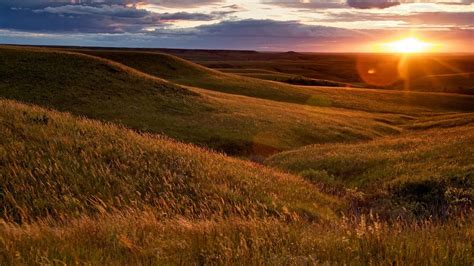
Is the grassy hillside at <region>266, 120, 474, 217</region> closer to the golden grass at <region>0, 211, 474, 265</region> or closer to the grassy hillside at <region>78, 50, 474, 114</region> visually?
the golden grass at <region>0, 211, 474, 265</region>

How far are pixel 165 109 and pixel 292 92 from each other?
3033 cm

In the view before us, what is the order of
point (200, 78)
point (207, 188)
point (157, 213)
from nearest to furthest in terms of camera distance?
point (157, 213) → point (207, 188) → point (200, 78)

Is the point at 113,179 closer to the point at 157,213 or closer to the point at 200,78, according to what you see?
the point at 157,213

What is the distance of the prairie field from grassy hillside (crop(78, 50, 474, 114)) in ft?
68.1

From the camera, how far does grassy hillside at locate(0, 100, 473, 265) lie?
531 centimetres

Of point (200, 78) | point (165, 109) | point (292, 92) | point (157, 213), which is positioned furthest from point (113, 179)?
point (200, 78)

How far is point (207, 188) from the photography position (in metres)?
11.3

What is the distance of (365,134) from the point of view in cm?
3941

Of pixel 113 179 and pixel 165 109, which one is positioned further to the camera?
pixel 165 109

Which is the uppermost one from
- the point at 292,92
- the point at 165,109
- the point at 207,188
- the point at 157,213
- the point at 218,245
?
the point at 218,245

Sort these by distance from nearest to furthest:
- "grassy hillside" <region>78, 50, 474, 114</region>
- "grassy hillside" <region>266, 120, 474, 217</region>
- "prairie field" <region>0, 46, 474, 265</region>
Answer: "prairie field" <region>0, 46, 474, 265</region>, "grassy hillside" <region>266, 120, 474, 217</region>, "grassy hillside" <region>78, 50, 474, 114</region>

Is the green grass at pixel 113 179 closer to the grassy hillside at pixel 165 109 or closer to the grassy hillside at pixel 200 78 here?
the grassy hillside at pixel 165 109

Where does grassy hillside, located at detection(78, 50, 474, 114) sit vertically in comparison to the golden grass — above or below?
below

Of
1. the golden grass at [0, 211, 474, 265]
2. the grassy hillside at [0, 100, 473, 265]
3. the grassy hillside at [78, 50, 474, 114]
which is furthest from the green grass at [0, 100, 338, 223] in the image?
the grassy hillside at [78, 50, 474, 114]
